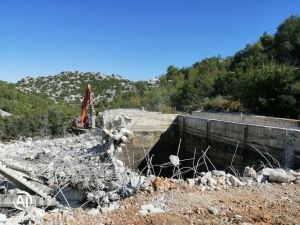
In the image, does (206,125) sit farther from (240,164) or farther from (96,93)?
(96,93)

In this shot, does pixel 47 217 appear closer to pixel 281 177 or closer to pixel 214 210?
pixel 214 210

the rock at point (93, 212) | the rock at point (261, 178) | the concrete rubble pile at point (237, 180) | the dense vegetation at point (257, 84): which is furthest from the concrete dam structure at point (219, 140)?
the dense vegetation at point (257, 84)

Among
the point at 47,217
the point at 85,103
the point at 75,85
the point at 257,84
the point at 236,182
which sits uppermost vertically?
the point at 75,85

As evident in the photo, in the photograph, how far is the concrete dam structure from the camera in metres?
11.3

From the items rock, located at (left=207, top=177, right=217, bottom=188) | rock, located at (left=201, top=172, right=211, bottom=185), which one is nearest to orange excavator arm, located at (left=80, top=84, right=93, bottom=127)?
rock, located at (left=201, top=172, right=211, bottom=185)

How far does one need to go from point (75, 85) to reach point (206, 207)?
97.8m

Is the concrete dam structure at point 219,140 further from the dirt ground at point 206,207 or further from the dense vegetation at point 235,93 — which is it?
the dense vegetation at point 235,93

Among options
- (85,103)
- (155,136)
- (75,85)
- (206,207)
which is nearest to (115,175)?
(206,207)

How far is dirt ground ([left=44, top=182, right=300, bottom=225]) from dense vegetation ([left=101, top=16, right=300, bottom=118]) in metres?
18.0

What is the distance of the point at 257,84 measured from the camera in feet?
88.6

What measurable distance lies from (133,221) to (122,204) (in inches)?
34.0

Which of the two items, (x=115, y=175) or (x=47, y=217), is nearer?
(x=47, y=217)

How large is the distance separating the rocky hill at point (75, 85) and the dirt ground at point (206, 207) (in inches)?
3305

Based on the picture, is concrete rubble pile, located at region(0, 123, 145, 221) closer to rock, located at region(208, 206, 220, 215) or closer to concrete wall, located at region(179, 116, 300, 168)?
rock, located at region(208, 206, 220, 215)
